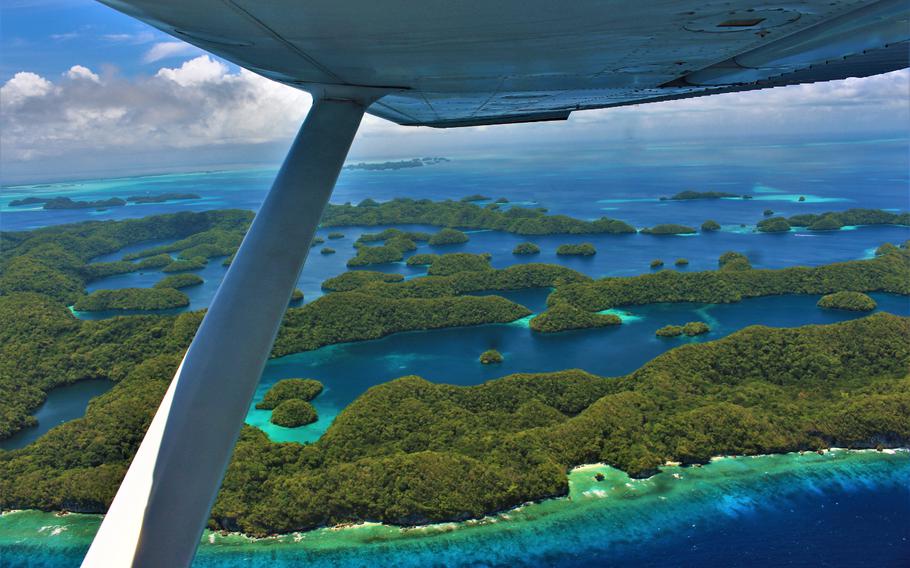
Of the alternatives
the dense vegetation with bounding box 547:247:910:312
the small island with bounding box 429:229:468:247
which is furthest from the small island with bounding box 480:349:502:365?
the small island with bounding box 429:229:468:247

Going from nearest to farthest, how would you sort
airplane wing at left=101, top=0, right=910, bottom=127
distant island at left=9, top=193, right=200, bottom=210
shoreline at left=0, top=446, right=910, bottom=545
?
airplane wing at left=101, top=0, right=910, bottom=127 < shoreline at left=0, top=446, right=910, bottom=545 < distant island at left=9, top=193, right=200, bottom=210

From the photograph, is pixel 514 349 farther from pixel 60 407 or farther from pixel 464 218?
pixel 464 218

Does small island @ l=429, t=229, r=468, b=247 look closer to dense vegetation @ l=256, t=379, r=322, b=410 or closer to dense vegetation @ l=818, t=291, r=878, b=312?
dense vegetation @ l=818, t=291, r=878, b=312

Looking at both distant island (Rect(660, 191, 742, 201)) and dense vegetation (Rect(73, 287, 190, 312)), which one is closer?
dense vegetation (Rect(73, 287, 190, 312))

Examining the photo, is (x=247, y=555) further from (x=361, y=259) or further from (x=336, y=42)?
(x=361, y=259)

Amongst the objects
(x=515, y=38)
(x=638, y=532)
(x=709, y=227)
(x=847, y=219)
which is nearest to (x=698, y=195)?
(x=847, y=219)

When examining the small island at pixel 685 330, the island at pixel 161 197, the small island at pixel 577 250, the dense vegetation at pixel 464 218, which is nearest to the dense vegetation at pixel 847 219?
the dense vegetation at pixel 464 218
